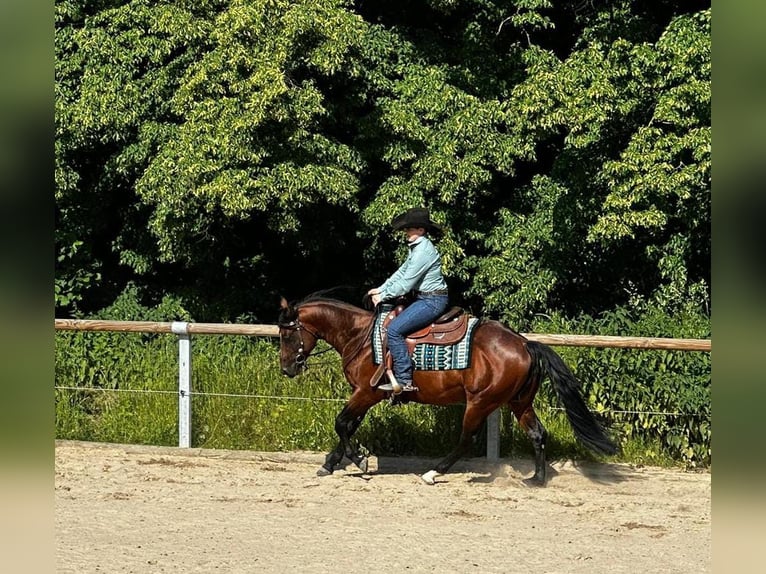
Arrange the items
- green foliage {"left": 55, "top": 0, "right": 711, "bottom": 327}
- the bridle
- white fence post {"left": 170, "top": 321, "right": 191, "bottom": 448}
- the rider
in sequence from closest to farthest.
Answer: the rider, the bridle, white fence post {"left": 170, "top": 321, "right": 191, "bottom": 448}, green foliage {"left": 55, "top": 0, "right": 711, "bottom": 327}

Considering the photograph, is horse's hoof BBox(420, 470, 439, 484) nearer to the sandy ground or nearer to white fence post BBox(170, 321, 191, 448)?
the sandy ground

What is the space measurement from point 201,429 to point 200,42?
4.80 metres

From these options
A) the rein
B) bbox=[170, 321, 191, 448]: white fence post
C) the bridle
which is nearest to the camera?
the rein

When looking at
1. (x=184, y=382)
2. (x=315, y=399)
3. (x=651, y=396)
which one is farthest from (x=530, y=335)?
(x=184, y=382)

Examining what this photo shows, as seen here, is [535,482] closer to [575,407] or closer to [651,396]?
[575,407]

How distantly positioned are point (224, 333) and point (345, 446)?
1.89 metres

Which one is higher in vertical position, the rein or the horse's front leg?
the rein

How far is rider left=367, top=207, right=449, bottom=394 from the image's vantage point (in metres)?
8.84

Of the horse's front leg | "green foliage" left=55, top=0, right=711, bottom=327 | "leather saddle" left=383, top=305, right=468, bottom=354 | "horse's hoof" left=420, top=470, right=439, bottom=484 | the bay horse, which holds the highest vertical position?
"green foliage" left=55, top=0, right=711, bottom=327

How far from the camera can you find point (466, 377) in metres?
8.94

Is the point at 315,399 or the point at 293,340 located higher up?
the point at 293,340

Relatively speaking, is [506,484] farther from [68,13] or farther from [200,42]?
[68,13]

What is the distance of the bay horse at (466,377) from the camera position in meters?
8.89

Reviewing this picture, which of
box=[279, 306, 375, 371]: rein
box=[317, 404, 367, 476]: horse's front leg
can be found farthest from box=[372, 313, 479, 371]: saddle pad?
box=[317, 404, 367, 476]: horse's front leg
